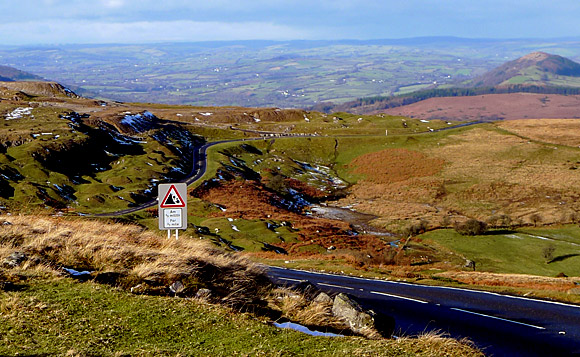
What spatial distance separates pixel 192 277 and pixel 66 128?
91.9 meters

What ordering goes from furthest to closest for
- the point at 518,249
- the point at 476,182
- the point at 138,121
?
the point at 138,121 < the point at 476,182 < the point at 518,249

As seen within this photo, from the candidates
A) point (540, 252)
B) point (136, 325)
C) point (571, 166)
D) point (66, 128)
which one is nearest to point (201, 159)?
point (66, 128)

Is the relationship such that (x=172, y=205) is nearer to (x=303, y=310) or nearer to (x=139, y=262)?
(x=139, y=262)

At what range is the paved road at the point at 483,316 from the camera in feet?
45.5

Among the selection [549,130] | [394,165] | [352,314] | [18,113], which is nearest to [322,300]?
[352,314]

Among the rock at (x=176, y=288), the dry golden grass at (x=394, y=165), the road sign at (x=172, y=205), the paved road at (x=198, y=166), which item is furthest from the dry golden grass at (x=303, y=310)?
the dry golden grass at (x=394, y=165)

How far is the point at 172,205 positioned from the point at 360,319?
946cm

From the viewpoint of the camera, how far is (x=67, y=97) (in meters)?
159

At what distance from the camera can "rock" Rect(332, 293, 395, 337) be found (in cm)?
1348

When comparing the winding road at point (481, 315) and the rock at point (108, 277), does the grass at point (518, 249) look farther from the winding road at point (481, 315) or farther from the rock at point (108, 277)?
the rock at point (108, 277)

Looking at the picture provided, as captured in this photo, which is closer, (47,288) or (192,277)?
(47,288)

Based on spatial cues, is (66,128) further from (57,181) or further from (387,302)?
(387,302)

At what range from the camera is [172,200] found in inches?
754

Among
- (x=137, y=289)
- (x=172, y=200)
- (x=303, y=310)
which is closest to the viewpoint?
(x=137, y=289)
